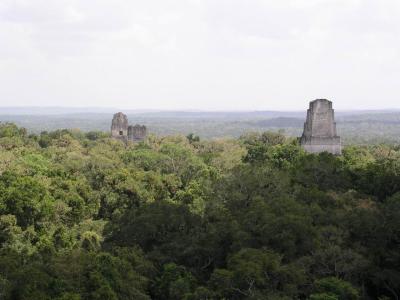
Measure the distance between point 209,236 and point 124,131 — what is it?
42814mm

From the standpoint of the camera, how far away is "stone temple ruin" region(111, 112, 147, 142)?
64.8m

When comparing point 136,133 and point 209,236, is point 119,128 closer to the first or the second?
point 136,133

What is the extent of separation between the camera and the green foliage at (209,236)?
19.1 meters

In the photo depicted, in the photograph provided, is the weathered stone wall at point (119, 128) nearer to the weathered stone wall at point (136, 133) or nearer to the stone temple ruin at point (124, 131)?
the stone temple ruin at point (124, 131)

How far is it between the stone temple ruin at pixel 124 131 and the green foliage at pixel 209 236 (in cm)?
2771

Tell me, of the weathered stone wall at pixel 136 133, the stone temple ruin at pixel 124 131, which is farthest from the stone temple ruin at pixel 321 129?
the stone temple ruin at pixel 124 131

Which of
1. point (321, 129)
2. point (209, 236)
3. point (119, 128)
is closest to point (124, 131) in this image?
point (119, 128)

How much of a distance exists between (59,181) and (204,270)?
13.3 metres

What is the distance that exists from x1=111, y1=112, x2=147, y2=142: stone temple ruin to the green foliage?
27.7m

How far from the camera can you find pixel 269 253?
65.6 ft

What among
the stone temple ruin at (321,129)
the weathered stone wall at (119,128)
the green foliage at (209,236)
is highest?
the stone temple ruin at (321,129)

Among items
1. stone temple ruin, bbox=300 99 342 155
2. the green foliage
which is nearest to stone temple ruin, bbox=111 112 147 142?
stone temple ruin, bbox=300 99 342 155

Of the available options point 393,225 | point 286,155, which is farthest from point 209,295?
point 286,155

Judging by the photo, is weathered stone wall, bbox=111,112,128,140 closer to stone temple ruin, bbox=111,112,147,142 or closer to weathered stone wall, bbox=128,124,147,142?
stone temple ruin, bbox=111,112,147,142
